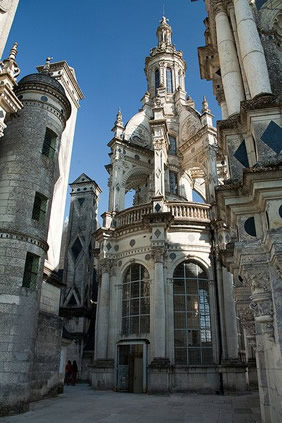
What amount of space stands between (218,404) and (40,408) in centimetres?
639

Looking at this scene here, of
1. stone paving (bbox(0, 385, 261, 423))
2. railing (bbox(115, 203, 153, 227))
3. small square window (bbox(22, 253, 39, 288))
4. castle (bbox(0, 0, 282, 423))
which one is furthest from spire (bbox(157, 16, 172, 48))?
stone paving (bbox(0, 385, 261, 423))

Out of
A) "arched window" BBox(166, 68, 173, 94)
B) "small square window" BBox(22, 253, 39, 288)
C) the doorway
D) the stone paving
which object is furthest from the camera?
"arched window" BBox(166, 68, 173, 94)

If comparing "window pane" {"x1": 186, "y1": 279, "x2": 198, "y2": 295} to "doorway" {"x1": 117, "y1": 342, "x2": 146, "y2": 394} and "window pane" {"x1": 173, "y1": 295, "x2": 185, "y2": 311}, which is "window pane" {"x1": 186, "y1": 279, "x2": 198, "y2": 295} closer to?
"window pane" {"x1": 173, "y1": 295, "x2": 185, "y2": 311}

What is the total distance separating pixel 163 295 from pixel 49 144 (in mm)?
9334

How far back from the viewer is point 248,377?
1812 centimetres

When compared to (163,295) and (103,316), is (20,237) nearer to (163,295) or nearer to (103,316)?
(163,295)

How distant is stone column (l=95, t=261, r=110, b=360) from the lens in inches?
726

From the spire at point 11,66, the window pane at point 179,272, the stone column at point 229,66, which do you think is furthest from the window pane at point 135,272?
the stone column at point 229,66

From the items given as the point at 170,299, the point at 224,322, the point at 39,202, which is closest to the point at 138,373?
the point at 170,299

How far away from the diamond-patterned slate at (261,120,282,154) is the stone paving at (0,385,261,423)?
692 cm

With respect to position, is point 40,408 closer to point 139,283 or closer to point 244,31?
point 139,283

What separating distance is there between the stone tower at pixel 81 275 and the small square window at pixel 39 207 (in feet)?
35.4

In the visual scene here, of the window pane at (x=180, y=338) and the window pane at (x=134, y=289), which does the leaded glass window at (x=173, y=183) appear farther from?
the window pane at (x=180, y=338)

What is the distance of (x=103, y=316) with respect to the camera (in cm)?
1905
